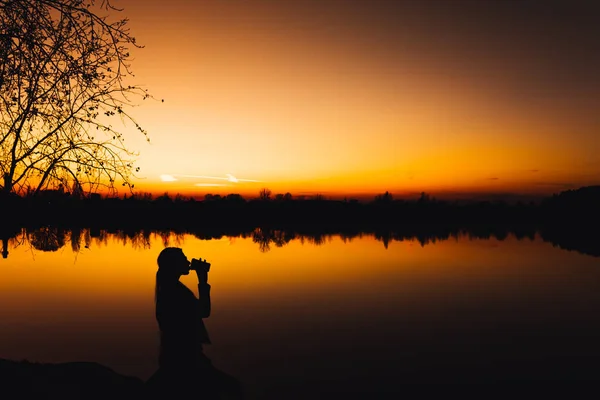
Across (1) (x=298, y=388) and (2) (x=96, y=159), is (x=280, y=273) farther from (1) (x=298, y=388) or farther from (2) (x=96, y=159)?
(2) (x=96, y=159)

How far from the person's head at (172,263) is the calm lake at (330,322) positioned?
167 cm

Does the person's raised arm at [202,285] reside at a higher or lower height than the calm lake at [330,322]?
higher

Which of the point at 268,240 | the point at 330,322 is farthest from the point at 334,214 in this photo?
the point at 330,322

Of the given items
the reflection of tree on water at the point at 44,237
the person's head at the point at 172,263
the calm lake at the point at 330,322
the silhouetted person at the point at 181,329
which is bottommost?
the calm lake at the point at 330,322

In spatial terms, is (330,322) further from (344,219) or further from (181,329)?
(344,219)

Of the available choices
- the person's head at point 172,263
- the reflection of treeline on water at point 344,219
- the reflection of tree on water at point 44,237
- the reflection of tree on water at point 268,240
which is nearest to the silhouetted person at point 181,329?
the person's head at point 172,263

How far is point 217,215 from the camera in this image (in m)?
119

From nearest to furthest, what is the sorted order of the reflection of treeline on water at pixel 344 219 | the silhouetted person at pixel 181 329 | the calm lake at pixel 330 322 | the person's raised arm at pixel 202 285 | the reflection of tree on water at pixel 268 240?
the person's raised arm at pixel 202 285 < the silhouetted person at pixel 181 329 < the calm lake at pixel 330 322 < the reflection of tree on water at pixel 268 240 < the reflection of treeline on water at pixel 344 219

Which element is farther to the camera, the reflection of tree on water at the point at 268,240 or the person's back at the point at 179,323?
the reflection of tree on water at the point at 268,240

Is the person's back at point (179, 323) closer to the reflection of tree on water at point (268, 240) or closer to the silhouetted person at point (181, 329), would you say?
the silhouetted person at point (181, 329)

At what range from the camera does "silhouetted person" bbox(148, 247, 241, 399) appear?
611 centimetres

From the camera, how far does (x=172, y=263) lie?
6094 mm

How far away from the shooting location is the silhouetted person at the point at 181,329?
6.11m

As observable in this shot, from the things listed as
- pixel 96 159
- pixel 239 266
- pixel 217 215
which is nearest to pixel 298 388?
pixel 96 159
